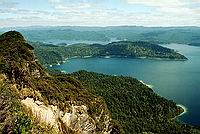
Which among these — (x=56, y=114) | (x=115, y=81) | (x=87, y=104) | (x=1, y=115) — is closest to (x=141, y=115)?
(x=115, y=81)

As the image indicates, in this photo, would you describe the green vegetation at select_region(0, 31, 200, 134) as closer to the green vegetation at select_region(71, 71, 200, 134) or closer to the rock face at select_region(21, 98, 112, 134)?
the green vegetation at select_region(71, 71, 200, 134)

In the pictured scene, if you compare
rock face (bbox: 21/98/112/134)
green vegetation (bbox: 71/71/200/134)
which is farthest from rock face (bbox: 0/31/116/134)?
green vegetation (bbox: 71/71/200/134)

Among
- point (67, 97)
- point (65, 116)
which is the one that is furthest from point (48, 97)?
point (67, 97)

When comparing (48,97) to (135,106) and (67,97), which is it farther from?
(135,106)

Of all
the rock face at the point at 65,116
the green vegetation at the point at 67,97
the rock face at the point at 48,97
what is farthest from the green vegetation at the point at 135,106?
the rock face at the point at 65,116

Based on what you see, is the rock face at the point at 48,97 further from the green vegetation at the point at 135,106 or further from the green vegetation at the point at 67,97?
the green vegetation at the point at 135,106
